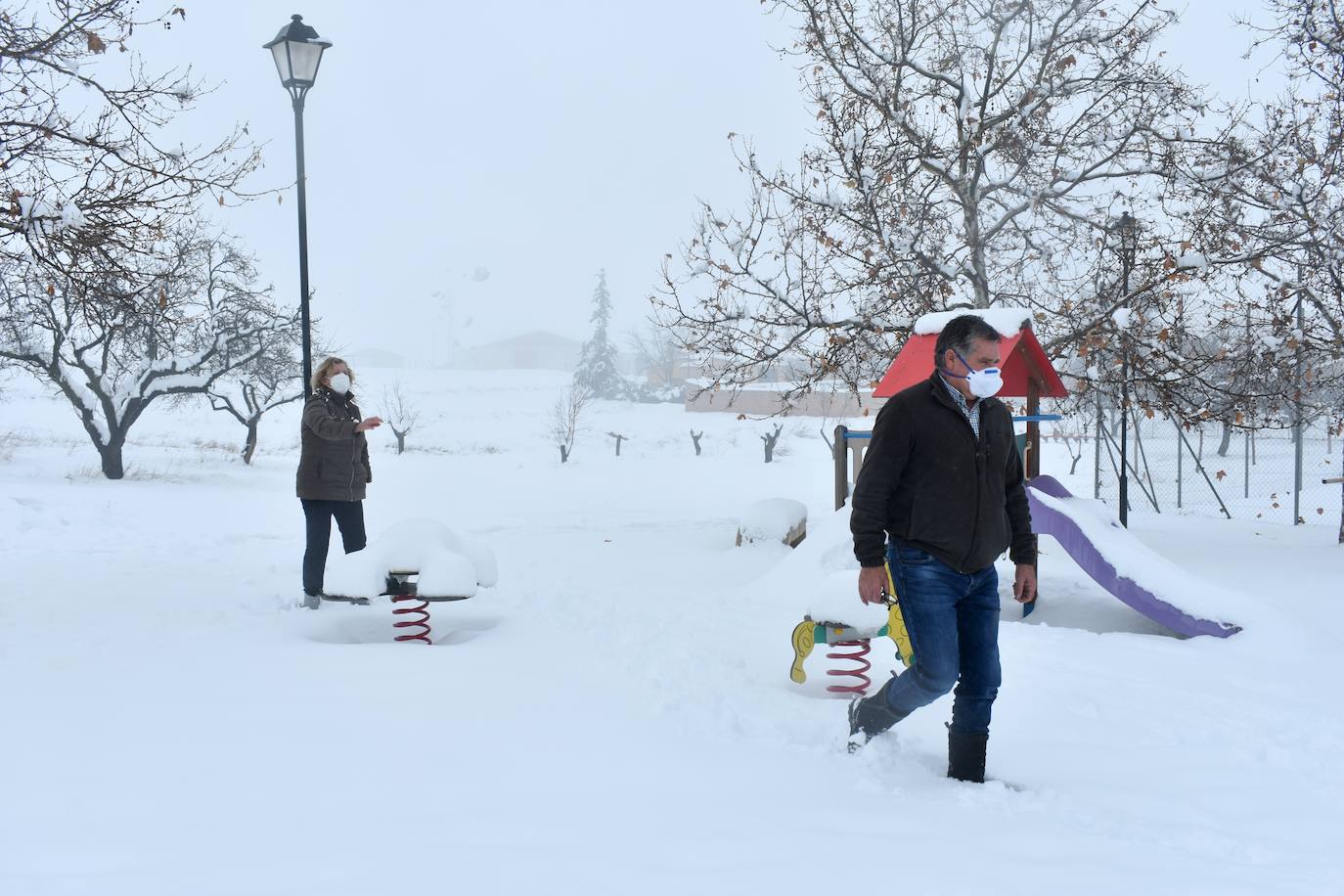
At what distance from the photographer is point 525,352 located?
125438mm

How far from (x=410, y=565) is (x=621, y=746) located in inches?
110

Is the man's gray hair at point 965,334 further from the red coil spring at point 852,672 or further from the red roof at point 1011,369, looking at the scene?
the red roof at point 1011,369

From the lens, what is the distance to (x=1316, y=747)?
4336mm

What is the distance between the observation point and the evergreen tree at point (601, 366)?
6284 cm

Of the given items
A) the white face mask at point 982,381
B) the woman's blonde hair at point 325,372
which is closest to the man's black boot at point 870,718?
the white face mask at point 982,381

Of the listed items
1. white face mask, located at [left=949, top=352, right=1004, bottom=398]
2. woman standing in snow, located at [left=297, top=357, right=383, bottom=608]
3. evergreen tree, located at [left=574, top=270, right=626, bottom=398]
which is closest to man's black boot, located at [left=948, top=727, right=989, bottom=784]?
white face mask, located at [left=949, top=352, right=1004, bottom=398]

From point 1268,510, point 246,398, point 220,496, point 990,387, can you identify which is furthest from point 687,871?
point 246,398

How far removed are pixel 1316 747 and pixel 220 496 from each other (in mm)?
19049

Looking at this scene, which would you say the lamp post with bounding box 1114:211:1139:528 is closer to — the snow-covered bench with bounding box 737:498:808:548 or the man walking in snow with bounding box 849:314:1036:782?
the snow-covered bench with bounding box 737:498:808:548

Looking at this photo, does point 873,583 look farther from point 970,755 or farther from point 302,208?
point 302,208

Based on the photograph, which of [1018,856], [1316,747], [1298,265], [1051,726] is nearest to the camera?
[1018,856]

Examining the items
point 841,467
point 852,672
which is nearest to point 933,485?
point 852,672

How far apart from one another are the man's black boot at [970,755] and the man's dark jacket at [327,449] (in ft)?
16.4

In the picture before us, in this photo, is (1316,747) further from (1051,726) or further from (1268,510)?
(1268,510)
